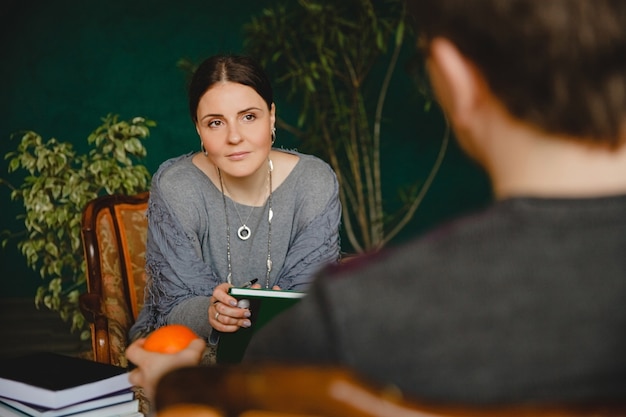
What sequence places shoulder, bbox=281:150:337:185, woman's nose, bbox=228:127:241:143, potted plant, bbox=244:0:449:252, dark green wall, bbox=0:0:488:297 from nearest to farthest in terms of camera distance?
1. woman's nose, bbox=228:127:241:143
2. shoulder, bbox=281:150:337:185
3. potted plant, bbox=244:0:449:252
4. dark green wall, bbox=0:0:488:297

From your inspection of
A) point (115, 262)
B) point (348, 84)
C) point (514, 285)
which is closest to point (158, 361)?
point (514, 285)

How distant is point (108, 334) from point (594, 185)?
1.88m

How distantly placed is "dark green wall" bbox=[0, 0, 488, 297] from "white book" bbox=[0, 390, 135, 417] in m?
4.09

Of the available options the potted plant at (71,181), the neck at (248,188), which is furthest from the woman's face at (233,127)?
the potted plant at (71,181)

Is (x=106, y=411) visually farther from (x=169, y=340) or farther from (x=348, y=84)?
(x=348, y=84)

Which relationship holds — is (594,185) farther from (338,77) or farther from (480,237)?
(338,77)

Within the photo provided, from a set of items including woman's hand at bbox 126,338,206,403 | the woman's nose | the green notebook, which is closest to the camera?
woman's hand at bbox 126,338,206,403

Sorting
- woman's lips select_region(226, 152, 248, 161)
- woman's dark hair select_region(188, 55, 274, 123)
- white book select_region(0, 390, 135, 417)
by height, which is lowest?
white book select_region(0, 390, 135, 417)

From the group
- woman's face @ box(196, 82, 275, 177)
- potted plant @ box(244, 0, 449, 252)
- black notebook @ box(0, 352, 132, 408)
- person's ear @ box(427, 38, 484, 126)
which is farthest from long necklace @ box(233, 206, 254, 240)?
potted plant @ box(244, 0, 449, 252)

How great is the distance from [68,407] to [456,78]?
0.77 meters

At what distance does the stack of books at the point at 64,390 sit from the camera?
1061 millimetres

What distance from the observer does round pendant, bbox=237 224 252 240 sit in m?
2.22

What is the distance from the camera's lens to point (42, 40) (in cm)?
511

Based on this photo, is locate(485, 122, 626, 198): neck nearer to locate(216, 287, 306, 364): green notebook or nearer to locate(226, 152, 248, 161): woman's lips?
locate(216, 287, 306, 364): green notebook
